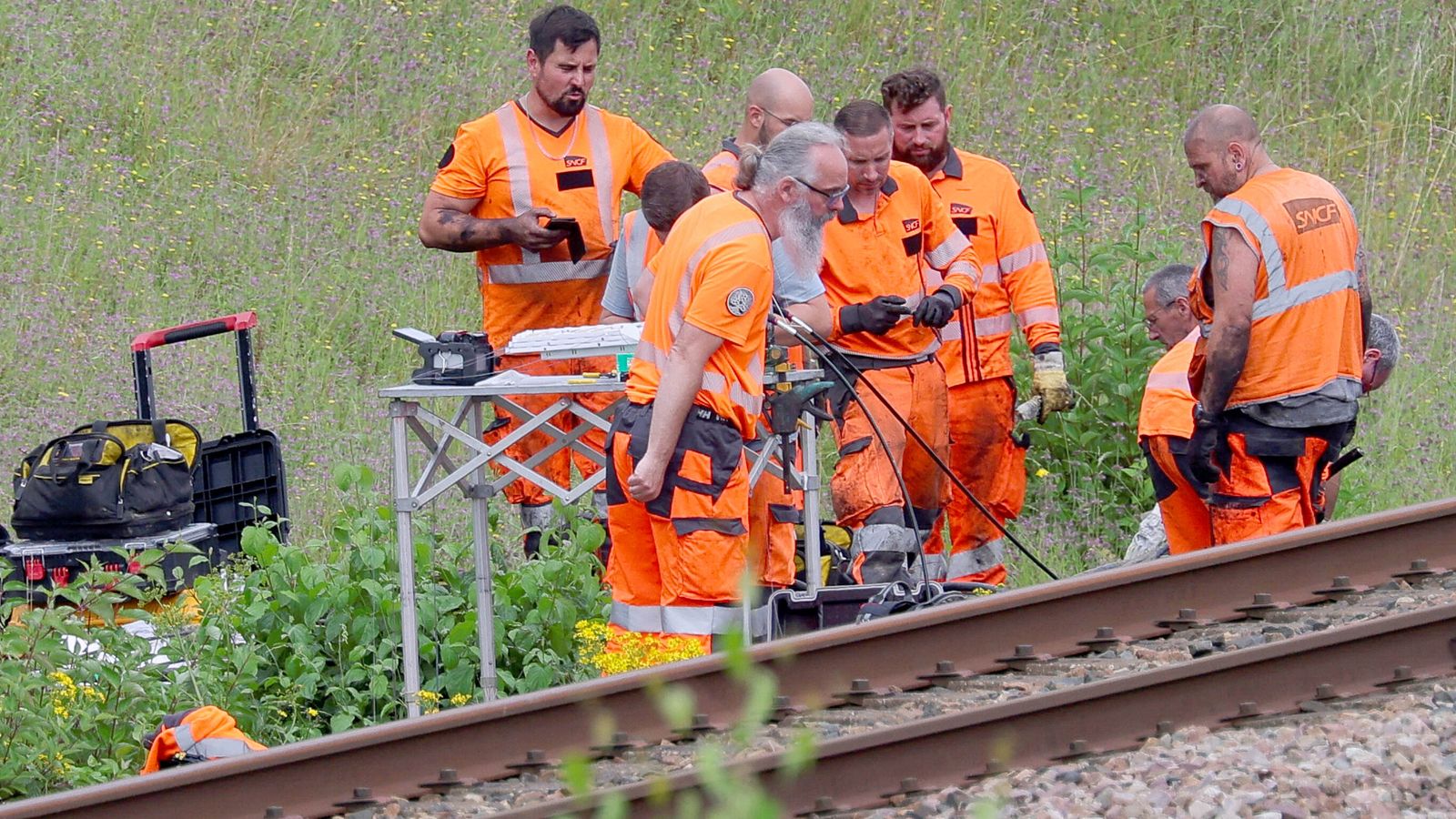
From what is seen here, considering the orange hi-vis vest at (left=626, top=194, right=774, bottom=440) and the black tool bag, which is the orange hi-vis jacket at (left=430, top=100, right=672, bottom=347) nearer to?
the black tool bag

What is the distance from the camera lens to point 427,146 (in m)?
13.0

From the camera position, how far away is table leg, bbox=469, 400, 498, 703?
20.8 ft

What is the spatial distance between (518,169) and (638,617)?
2.66m

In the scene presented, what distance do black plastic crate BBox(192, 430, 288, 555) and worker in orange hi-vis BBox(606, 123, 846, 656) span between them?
2330mm

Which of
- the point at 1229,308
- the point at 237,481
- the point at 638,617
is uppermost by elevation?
the point at 1229,308

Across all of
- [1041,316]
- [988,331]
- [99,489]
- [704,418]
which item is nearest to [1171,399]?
[1041,316]

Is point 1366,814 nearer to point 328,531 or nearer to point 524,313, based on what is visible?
point 524,313

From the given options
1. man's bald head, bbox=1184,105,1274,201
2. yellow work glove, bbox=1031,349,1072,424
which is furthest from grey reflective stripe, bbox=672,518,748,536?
Result: yellow work glove, bbox=1031,349,1072,424

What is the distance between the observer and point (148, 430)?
7305mm

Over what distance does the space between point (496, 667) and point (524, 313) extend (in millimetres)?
1827

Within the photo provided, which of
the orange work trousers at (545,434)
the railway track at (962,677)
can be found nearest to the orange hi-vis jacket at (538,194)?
the orange work trousers at (545,434)

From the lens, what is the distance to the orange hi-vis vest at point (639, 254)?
670 cm

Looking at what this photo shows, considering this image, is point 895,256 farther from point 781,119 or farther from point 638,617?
point 638,617

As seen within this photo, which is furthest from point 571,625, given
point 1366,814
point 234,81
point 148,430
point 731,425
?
point 234,81
